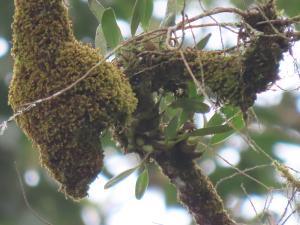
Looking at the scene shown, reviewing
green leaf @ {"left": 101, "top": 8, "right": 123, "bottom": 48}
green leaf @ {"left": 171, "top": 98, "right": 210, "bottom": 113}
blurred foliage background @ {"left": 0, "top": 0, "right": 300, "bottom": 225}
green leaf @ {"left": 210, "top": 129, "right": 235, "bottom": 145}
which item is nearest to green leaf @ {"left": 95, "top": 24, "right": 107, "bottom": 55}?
green leaf @ {"left": 101, "top": 8, "right": 123, "bottom": 48}

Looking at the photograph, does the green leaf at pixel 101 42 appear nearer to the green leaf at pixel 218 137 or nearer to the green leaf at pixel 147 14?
the green leaf at pixel 147 14

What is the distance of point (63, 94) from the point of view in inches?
57.6

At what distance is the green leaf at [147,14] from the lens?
1.65m

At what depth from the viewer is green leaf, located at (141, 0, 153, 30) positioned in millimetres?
1653

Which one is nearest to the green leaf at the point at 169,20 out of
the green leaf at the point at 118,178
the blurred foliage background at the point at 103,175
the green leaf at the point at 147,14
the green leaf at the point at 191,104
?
the green leaf at the point at 147,14

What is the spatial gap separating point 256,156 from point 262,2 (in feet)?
7.55

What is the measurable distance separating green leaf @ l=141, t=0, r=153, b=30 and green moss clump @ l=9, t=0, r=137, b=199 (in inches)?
6.3

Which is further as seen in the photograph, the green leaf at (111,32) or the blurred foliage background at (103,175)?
the blurred foliage background at (103,175)

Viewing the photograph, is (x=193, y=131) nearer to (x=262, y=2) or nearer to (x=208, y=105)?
(x=208, y=105)

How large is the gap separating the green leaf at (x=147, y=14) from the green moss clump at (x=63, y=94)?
16 cm

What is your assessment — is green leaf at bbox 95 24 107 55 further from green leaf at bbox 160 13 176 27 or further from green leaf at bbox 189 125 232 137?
green leaf at bbox 189 125 232 137

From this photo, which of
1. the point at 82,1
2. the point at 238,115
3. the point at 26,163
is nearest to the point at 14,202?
the point at 26,163

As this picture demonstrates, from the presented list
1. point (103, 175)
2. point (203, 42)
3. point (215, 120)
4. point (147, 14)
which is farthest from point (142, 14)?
point (103, 175)

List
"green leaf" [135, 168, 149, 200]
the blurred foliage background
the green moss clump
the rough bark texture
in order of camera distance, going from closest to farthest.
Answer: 1. the green moss clump
2. the rough bark texture
3. "green leaf" [135, 168, 149, 200]
4. the blurred foliage background
